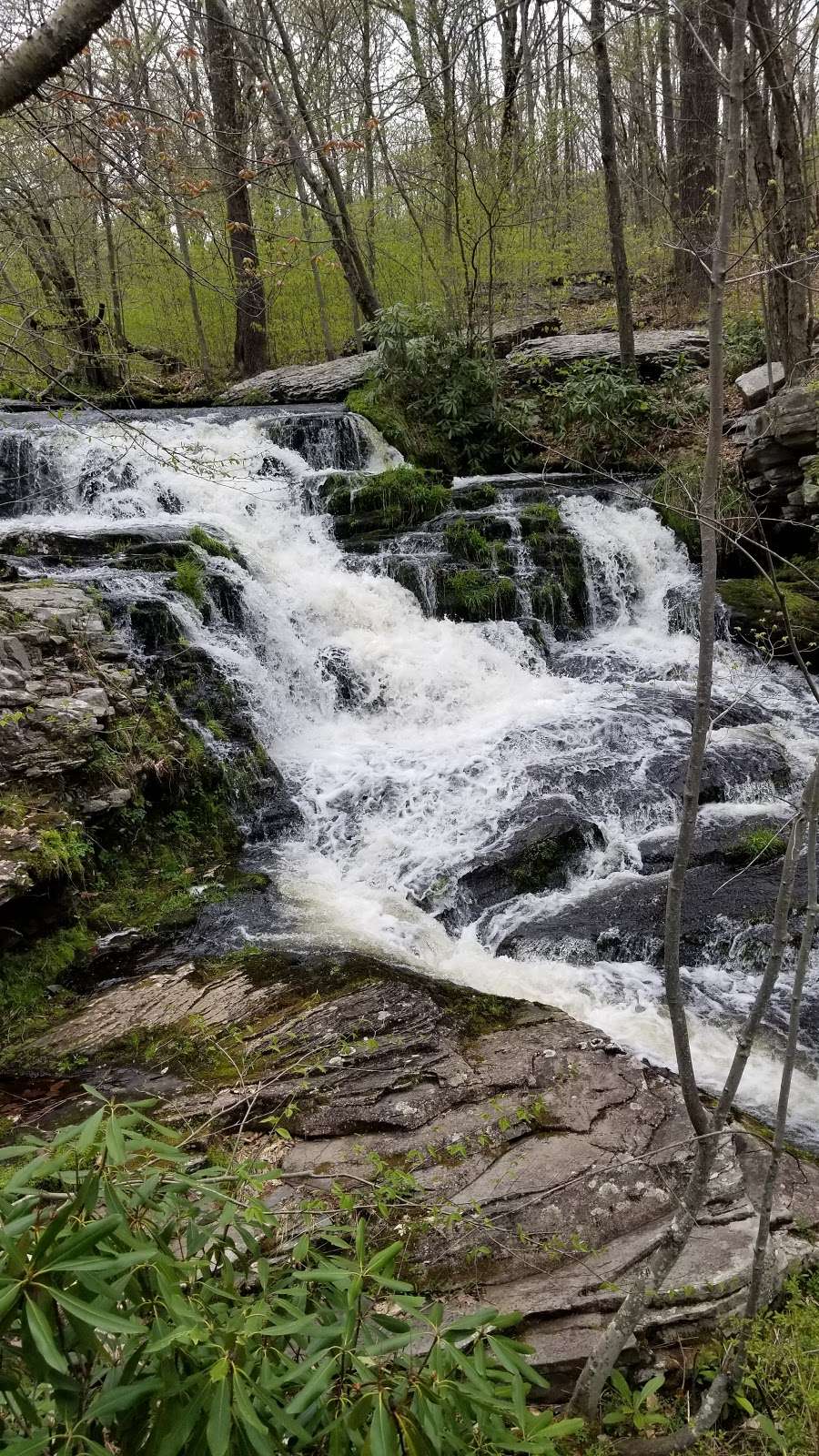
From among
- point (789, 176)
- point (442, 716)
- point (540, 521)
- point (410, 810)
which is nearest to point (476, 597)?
point (540, 521)

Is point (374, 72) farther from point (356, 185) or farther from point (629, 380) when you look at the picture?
point (629, 380)

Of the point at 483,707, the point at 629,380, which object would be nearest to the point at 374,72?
the point at 629,380

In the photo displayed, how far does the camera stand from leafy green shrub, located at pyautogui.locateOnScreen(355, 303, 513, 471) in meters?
11.7

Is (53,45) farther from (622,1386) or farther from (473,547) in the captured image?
(473,547)

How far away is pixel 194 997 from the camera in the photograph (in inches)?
175

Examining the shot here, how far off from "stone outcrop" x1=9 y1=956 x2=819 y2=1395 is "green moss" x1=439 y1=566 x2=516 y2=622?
5.10 metres

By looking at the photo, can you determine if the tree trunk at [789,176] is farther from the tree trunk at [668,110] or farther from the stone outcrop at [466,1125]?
the stone outcrop at [466,1125]

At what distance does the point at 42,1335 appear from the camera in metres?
1.12

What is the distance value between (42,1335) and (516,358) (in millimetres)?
13185

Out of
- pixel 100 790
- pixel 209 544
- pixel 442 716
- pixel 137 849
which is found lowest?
pixel 137 849

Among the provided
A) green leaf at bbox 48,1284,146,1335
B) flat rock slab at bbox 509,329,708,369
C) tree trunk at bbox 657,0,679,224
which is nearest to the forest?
green leaf at bbox 48,1284,146,1335

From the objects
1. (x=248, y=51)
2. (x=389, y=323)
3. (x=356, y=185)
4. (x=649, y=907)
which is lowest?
(x=649, y=907)

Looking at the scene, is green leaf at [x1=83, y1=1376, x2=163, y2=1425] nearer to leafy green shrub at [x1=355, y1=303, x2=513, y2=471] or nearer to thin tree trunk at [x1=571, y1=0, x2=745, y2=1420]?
thin tree trunk at [x1=571, y1=0, x2=745, y2=1420]

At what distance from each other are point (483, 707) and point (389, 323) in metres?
6.63
